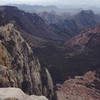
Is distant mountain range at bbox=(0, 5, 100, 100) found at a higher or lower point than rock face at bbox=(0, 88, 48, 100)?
lower

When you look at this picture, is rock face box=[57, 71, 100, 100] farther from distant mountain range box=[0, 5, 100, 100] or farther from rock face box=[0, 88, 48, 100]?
rock face box=[0, 88, 48, 100]

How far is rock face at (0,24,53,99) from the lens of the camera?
4166cm

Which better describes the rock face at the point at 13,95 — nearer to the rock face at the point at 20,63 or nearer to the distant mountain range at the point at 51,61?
the distant mountain range at the point at 51,61

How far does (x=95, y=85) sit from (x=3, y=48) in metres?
40.1

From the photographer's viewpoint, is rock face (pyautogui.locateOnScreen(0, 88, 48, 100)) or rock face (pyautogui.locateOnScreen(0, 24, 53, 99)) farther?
rock face (pyautogui.locateOnScreen(0, 24, 53, 99))

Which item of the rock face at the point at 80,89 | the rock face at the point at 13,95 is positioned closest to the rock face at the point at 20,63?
the rock face at the point at 13,95

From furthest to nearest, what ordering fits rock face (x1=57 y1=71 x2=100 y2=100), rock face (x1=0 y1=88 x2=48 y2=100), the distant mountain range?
rock face (x1=57 y1=71 x2=100 y2=100), the distant mountain range, rock face (x1=0 y1=88 x2=48 y2=100)

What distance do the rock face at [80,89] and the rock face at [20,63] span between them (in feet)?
42.8

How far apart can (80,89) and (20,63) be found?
98.5 ft

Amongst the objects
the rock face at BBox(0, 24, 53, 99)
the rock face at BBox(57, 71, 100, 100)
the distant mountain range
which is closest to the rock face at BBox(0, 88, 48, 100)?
the distant mountain range

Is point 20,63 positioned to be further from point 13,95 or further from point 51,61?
point 51,61

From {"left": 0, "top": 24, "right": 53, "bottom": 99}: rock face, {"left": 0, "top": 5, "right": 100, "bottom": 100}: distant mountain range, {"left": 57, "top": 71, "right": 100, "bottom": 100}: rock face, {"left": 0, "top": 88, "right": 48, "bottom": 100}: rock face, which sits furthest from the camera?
{"left": 57, "top": 71, "right": 100, "bottom": 100}: rock face

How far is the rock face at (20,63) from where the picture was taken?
41.7 metres

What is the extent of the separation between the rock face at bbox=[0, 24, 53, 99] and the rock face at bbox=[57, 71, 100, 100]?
1304cm
